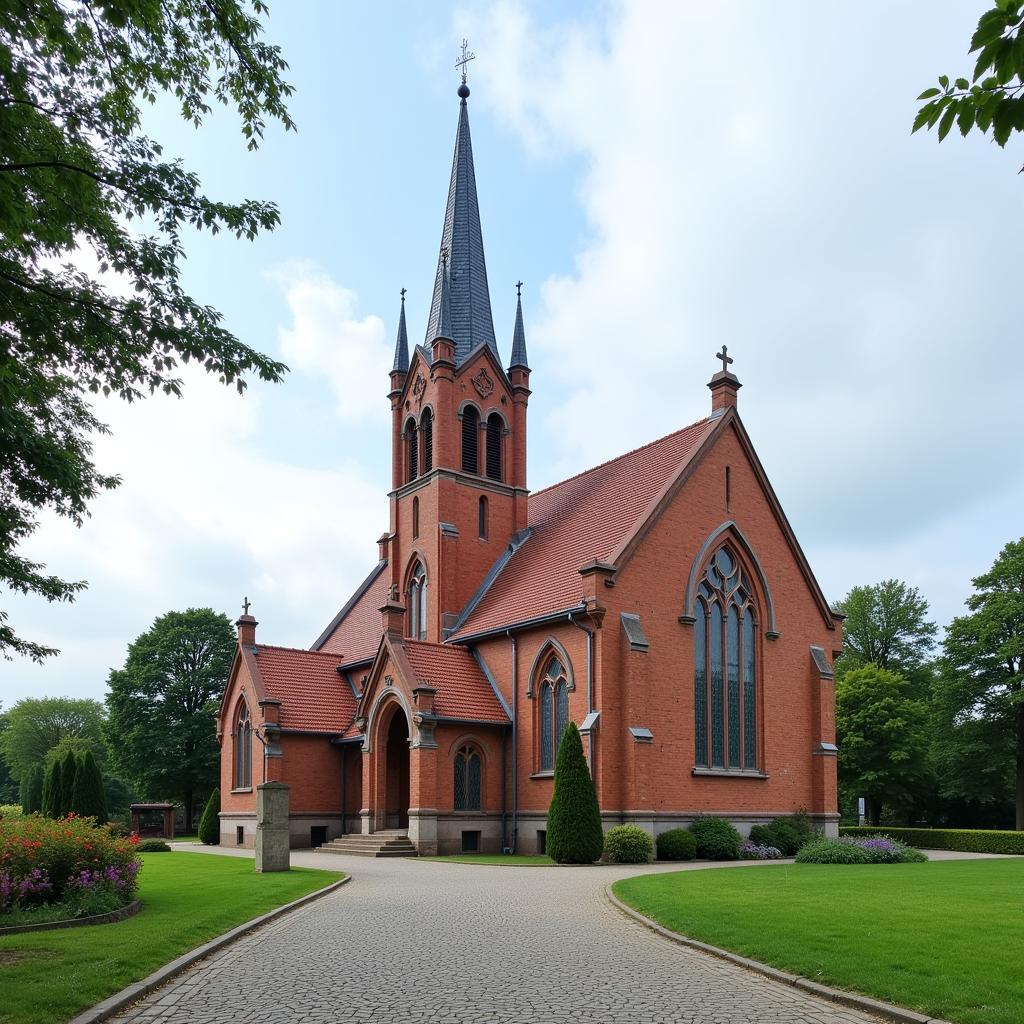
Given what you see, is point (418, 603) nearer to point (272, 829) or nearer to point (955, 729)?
point (272, 829)

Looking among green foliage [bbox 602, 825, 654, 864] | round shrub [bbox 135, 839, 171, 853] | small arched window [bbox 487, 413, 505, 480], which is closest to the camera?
green foliage [bbox 602, 825, 654, 864]

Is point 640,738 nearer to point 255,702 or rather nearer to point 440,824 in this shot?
point 440,824

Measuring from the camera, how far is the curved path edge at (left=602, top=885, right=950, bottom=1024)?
8.42 m

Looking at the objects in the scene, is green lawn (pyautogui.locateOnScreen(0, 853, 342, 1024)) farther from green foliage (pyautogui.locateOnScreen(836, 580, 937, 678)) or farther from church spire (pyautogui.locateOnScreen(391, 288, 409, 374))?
green foliage (pyautogui.locateOnScreen(836, 580, 937, 678))

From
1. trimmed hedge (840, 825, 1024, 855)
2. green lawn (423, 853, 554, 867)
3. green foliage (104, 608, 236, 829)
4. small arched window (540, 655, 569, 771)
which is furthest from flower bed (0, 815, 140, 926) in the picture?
green foliage (104, 608, 236, 829)

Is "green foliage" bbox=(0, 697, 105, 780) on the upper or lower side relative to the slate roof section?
lower

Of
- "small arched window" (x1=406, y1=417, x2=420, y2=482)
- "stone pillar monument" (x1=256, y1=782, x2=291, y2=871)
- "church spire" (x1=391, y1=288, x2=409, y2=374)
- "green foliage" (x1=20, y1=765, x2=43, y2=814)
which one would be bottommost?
"green foliage" (x1=20, y1=765, x2=43, y2=814)

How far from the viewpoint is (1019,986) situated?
8.98 metres

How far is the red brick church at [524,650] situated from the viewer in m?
30.0

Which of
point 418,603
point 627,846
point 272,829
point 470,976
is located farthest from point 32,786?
point 470,976

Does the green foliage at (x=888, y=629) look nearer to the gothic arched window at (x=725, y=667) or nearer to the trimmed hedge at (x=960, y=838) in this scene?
the trimmed hedge at (x=960, y=838)

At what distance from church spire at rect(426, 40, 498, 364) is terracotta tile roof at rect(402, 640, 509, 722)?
12233 mm

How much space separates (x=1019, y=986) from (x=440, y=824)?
23.2 metres

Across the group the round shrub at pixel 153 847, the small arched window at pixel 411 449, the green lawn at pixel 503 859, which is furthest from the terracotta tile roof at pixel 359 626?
the green lawn at pixel 503 859
